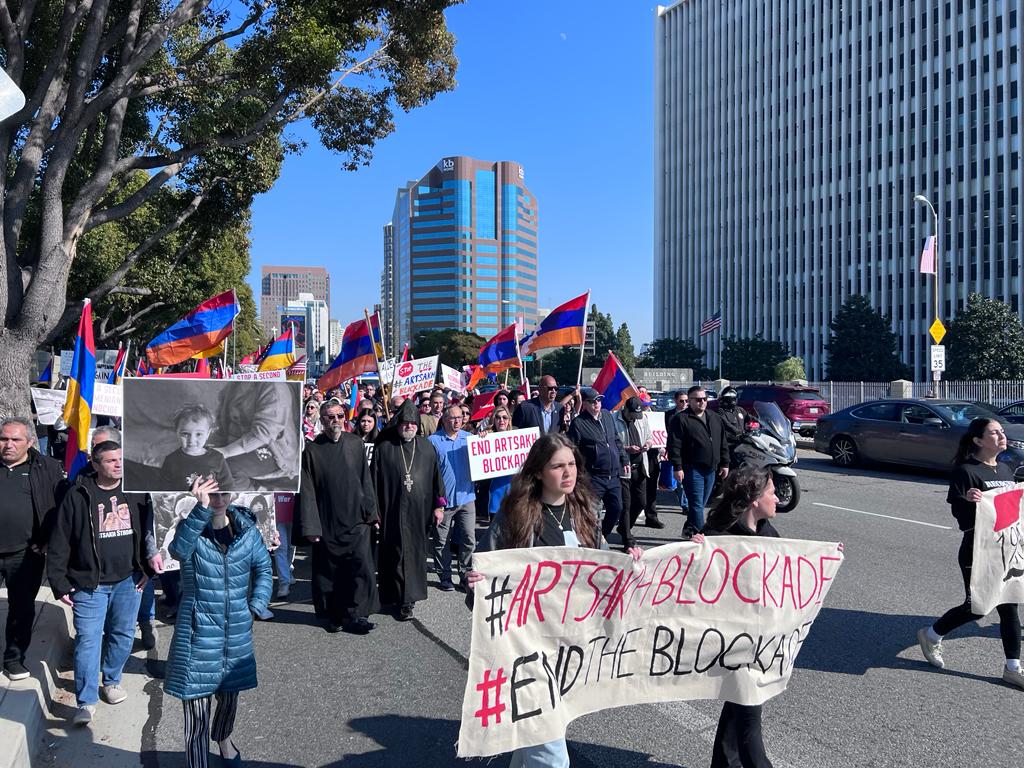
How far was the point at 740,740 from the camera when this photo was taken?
3.46 meters

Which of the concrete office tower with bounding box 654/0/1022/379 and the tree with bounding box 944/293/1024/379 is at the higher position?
the concrete office tower with bounding box 654/0/1022/379

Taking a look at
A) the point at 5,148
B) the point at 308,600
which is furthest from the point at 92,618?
the point at 5,148

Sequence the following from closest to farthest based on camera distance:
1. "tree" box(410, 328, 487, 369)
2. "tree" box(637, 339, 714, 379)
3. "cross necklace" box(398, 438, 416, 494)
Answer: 1. "cross necklace" box(398, 438, 416, 494)
2. "tree" box(637, 339, 714, 379)
3. "tree" box(410, 328, 487, 369)

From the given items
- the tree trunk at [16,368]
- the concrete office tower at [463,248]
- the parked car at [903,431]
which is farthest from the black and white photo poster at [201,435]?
the concrete office tower at [463,248]

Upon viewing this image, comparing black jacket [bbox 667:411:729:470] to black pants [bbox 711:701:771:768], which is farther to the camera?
black jacket [bbox 667:411:729:470]

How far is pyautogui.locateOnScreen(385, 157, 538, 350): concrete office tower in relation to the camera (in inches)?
5837

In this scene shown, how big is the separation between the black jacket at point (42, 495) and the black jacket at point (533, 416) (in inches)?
205

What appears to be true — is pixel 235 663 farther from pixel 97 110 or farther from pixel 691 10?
pixel 691 10

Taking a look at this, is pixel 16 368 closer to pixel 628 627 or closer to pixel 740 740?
pixel 628 627

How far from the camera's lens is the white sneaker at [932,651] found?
5137mm

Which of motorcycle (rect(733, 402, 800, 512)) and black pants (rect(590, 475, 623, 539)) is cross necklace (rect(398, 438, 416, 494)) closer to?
black pants (rect(590, 475, 623, 539))

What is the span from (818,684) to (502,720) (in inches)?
100.0

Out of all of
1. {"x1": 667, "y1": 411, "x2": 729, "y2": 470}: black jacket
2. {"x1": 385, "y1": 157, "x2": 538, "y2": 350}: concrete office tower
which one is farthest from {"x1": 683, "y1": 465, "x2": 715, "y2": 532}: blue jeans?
{"x1": 385, "y1": 157, "x2": 538, "y2": 350}: concrete office tower

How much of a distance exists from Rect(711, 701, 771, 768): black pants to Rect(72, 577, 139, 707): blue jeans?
3431 mm
